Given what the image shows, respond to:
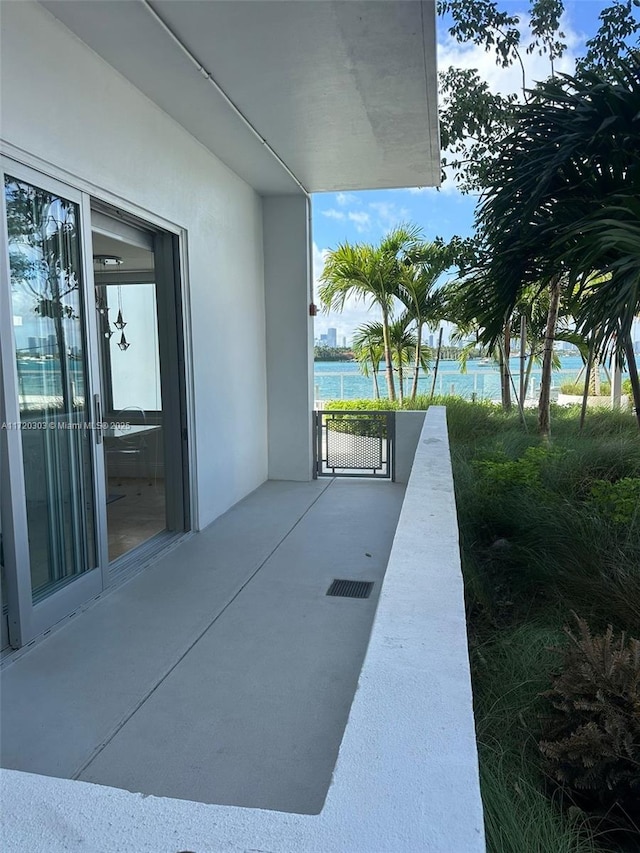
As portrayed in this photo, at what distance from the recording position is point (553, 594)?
3.00 m

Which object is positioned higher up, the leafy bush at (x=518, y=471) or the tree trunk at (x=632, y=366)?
the tree trunk at (x=632, y=366)

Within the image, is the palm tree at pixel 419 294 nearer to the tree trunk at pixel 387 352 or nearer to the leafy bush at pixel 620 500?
the tree trunk at pixel 387 352

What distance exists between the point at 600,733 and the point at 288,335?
5.56m

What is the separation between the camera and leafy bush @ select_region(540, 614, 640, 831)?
5.33ft

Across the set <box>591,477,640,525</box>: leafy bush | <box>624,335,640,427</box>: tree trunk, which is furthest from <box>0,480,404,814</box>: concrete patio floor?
<box>624,335,640,427</box>: tree trunk

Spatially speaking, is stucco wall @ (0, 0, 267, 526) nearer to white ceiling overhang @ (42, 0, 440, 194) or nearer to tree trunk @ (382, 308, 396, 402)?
white ceiling overhang @ (42, 0, 440, 194)

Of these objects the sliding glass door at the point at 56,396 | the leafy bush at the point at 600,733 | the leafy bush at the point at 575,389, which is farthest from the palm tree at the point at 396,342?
the leafy bush at the point at 600,733

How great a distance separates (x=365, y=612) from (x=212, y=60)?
10.9 ft

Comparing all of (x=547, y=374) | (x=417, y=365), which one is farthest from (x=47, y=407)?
Answer: (x=417, y=365)

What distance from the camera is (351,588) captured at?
12.2 ft

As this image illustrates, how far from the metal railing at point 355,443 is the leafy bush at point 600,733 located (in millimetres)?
5045

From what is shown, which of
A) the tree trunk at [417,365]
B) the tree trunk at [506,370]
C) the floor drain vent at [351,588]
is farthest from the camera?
the tree trunk at [417,365]

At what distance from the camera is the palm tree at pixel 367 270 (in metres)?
9.53

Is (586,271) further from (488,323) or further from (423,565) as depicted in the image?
(423,565)
